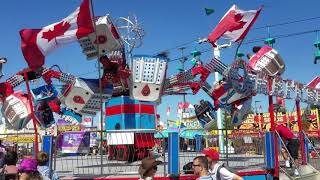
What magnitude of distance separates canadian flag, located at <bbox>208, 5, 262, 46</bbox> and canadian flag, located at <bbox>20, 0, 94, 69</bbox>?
9.91 ft

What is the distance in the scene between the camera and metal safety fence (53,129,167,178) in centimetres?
953

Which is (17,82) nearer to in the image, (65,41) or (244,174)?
(65,41)

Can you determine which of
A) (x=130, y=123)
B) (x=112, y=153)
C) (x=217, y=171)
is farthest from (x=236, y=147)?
(x=217, y=171)

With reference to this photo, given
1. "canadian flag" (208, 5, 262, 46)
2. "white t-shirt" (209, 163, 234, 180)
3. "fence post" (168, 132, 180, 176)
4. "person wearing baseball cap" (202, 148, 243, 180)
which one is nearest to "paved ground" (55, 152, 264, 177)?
"fence post" (168, 132, 180, 176)

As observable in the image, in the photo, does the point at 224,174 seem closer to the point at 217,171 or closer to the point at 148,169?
the point at 217,171

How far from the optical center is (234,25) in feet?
32.6

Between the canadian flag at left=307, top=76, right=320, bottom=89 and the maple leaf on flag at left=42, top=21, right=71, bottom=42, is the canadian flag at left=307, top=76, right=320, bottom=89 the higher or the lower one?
the lower one

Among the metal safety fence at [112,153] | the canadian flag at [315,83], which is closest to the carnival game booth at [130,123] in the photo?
the metal safety fence at [112,153]

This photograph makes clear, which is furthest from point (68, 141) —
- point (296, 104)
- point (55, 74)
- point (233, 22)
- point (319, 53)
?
point (319, 53)

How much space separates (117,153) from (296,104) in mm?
5193

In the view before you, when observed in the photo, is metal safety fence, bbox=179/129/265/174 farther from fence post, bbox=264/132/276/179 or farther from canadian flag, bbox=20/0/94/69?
canadian flag, bbox=20/0/94/69

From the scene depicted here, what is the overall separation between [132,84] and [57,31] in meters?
2.26

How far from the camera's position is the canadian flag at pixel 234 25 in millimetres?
9828

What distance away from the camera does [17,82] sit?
10.5 metres
